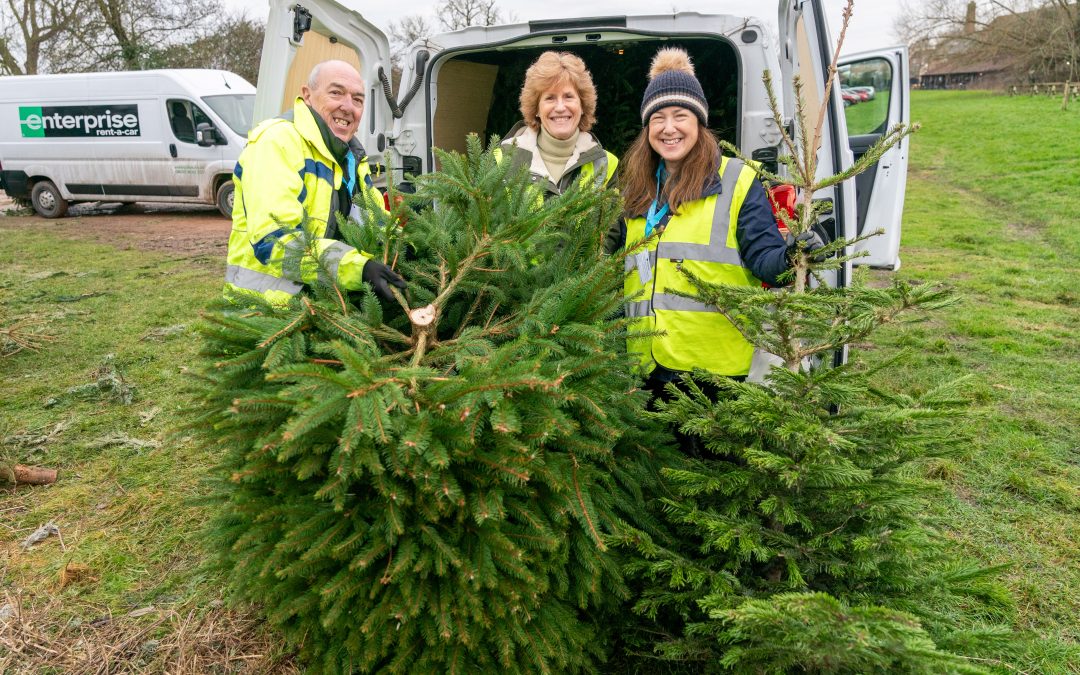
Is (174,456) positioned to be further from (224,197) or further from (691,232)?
(224,197)

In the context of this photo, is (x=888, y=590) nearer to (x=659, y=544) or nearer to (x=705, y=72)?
(x=659, y=544)

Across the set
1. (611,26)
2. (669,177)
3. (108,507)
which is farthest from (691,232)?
(108,507)

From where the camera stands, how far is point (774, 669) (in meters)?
2.00

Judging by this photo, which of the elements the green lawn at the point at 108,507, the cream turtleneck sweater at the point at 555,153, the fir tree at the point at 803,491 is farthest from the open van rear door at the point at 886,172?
the green lawn at the point at 108,507

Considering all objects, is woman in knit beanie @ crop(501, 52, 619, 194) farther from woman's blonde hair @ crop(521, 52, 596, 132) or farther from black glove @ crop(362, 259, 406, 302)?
black glove @ crop(362, 259, 406, 302)

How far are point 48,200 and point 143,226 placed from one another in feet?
→ 11.5

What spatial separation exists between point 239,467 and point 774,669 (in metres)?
1.69

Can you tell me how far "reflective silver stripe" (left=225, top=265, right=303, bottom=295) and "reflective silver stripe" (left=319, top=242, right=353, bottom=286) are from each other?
33 cm

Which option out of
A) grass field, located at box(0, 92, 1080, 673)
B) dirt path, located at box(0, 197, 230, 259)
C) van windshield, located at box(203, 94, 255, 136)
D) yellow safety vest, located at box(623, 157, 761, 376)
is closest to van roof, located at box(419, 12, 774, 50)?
yellow safety vest, located at box(623, 157, 761, 376)

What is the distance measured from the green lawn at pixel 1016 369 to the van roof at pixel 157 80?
1281 cm

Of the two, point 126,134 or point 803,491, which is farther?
point 126,134

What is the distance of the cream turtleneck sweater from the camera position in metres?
3.41

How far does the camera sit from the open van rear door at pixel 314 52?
12.8ft

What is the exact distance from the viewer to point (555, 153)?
11.3 feet
